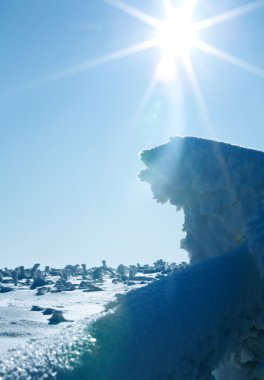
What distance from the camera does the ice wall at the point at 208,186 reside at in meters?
5.62

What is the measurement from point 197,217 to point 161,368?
3.29 m

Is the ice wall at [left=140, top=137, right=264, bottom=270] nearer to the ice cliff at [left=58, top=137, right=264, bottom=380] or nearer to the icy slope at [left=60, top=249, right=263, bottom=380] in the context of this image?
the ice cliff at [left=58, top=137, right=264, bottom=380]

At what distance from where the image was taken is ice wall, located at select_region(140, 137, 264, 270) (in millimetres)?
5617

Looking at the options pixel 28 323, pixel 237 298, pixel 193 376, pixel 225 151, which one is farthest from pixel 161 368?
pixel 28 323

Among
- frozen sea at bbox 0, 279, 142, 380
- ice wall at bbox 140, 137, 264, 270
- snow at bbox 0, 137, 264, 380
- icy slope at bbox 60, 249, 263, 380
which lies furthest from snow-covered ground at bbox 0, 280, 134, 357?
icy slope at bbox 60, 249, 263, 380

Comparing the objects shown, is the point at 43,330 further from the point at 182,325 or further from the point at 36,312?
the point at 182,325

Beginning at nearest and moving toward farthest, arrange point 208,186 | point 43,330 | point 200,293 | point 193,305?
point 193,305
point 200,293
point 208,186
point 43,330

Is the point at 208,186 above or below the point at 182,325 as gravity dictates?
above

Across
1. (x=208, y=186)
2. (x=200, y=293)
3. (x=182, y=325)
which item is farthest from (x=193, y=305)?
(x=208, y=186)

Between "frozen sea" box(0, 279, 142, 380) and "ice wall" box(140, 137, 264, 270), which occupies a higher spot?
"ice wall" box(140, 137, 264, 270)

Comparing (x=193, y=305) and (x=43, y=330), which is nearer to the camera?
(x=193, y=305)

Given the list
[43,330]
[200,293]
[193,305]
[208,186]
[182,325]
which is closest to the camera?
[182,325]

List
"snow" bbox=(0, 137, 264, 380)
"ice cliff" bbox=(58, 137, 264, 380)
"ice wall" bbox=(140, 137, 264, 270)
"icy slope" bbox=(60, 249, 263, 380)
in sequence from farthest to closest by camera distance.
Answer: "ice wall" bbox=(140, 137, 264, 270) < "ice cliff" bbox=(58, 137, 264, 380) < "icy slope" bbox=(60, 249, 263, 380) < "snow" bbox=(0, 137, 264, 380)

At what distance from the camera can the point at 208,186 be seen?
19.3 feet
